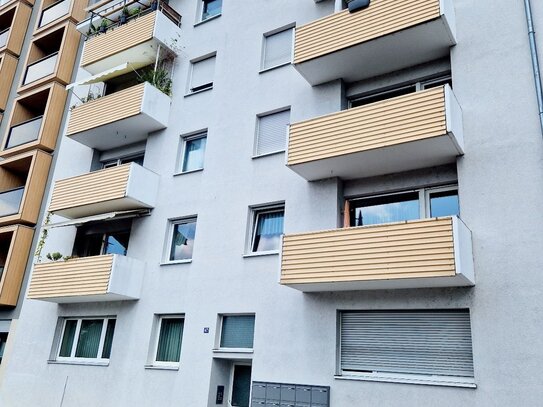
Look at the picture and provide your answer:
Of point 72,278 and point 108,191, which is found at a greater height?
point 108,191

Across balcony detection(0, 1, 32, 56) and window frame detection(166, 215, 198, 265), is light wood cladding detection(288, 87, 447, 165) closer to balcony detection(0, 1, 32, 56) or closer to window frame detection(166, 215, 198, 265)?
window frame detection(166, 215, 198, 265)

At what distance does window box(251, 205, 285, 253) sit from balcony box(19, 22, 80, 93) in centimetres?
1133

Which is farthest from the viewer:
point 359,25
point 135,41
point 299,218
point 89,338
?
point 135,41

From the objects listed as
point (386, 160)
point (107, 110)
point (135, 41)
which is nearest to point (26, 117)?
point (107, 110)

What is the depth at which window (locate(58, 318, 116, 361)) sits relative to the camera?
14055 mm

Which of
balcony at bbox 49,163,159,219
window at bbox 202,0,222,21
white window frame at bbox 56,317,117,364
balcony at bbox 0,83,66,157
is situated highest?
window at bbox 202,0,222,21

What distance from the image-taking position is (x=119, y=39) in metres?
16.6

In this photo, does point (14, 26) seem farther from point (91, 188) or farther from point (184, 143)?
point (184, 143)

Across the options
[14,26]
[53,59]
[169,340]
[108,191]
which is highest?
[14,26]

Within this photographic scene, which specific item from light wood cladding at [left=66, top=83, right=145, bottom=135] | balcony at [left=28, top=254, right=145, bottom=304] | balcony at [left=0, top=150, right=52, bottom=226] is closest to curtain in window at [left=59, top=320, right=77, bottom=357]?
balcony at [left=28, top=254, right=145, bottom=304]

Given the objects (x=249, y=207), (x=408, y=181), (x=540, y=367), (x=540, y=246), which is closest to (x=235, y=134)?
(x=249, y=207)

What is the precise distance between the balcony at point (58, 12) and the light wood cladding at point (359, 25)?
12.1 metres

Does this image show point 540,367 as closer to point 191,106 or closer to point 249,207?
point 249,207

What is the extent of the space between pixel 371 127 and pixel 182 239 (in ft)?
20.6
